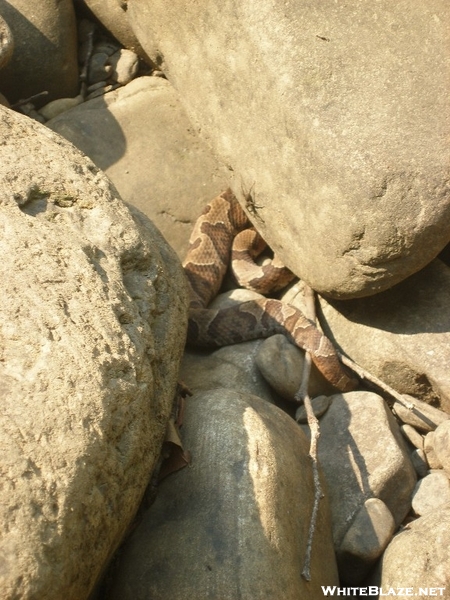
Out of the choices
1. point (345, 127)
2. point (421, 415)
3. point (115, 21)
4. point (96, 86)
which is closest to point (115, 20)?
point (115, 21)

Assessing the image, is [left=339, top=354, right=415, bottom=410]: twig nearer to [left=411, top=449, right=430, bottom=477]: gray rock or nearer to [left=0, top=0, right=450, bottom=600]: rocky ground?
[left=0, top=0, right=450, bottom=600]: rocky ground

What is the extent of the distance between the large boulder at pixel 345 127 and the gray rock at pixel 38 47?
2.03 m

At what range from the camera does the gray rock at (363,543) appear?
355 cm

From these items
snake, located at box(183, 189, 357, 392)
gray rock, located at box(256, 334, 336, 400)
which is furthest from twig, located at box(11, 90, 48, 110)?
gray rock, located at box(256, 334, 336, 400)

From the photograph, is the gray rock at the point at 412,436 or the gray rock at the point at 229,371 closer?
the gray rock at the point at 412,436

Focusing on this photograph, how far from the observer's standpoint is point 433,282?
4.61 metres

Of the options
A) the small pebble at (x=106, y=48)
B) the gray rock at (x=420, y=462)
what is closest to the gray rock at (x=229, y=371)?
the gray rock at (x=420, y=462)

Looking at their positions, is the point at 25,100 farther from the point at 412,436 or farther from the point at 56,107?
the point at 412,436

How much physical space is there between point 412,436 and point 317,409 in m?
0.63

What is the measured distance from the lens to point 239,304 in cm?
532

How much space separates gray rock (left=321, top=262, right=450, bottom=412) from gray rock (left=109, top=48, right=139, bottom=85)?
316 centimetres

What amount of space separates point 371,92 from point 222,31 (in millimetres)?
1151

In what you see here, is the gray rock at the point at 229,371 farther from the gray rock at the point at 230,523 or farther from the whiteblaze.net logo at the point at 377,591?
the whiteblaze.net logo at the point at 377,591

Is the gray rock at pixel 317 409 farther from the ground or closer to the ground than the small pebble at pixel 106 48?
closer to the ground
